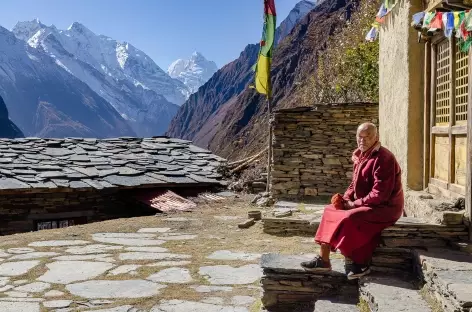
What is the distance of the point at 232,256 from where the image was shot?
18.2 ft

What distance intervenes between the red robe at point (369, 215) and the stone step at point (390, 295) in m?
0.25

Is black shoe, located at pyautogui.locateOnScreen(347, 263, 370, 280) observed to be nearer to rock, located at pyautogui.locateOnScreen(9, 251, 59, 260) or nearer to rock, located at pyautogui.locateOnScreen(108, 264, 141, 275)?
rock, located at pyautogui.locateOnScreen(108, 264, 141, 275)

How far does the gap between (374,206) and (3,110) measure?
77625mm

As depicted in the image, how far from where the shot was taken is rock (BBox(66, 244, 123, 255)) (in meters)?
5.82

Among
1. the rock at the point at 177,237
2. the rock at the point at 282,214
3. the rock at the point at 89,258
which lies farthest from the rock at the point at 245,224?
the rock at the point at 89,258

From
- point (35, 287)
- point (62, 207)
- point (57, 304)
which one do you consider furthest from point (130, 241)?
point (62, 207)

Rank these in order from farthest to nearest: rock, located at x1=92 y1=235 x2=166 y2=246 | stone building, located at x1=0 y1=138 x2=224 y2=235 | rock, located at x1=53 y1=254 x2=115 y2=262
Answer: stone building, located at x1=0 y1=138 x2=224 y2=235 < rock, located at x1=92 y1=235 x2=166 y2=246 < rock, located at x1=53 y1=254 x2=115 y2=262

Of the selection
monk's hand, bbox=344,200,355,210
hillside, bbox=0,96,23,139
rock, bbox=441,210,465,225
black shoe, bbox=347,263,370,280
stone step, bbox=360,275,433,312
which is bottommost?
stone step, bbox=360,275,433,312

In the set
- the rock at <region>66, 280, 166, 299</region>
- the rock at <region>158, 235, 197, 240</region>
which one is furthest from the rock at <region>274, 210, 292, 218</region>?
the rock at <region>66, 280, 166, 299</region>

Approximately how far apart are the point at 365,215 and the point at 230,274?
1575 millimetres

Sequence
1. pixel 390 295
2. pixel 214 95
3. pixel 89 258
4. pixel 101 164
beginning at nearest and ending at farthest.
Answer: pixel 390 295, pixel 89 258, pixel 101 164, pixel 214 95

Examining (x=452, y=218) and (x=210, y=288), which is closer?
(x=452, y=218)

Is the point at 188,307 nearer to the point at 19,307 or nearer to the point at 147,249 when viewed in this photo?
the point at 19,307

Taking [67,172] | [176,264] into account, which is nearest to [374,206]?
[176,264]
